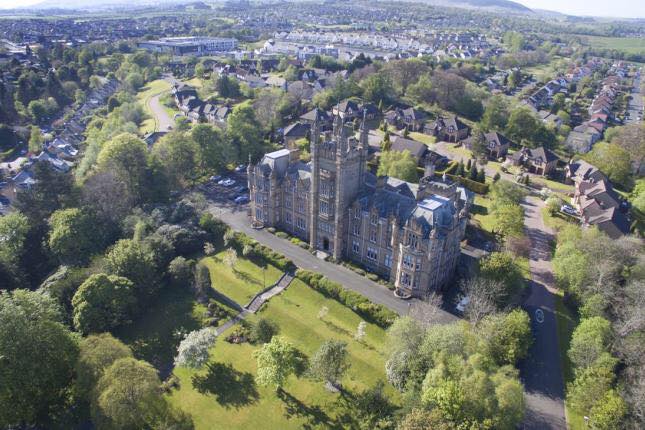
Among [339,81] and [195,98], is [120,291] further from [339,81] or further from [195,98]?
[339,81]

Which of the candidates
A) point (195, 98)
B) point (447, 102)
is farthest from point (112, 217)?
point (447, 102)

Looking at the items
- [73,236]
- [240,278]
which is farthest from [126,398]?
[73,236]

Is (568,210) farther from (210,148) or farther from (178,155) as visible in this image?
(178,155)

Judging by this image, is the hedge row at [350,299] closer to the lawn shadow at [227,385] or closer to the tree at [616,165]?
the lawn shadow at [227,385]

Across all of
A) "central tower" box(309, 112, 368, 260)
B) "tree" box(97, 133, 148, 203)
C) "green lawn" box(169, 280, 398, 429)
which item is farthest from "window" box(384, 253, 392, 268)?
"tree" box(97, 133, 148, 203)

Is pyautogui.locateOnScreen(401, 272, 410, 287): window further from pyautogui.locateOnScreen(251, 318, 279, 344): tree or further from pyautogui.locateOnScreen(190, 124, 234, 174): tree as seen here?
pyautogui.locateOnScreen(190, 124, 234, 174): tree

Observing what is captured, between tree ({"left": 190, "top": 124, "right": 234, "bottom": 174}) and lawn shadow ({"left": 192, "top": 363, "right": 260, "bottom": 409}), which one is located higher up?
tree ({"left": 190, "top": 124, "right": 234, "bottom": 174})

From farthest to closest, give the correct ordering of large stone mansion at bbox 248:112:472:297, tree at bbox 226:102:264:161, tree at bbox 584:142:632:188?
1. tree at bbox 226:102:264:161
2. tree at bbox 584:142:632:188
3. large stone mansion at bbox 248:112:472:297
